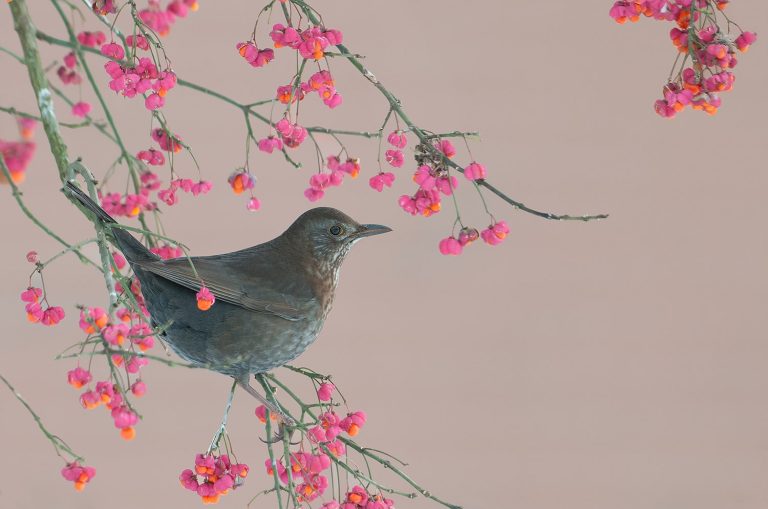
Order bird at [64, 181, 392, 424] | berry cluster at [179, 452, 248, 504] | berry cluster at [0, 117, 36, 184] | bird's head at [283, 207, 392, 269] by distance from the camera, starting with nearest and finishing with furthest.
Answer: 1. berry cluster at [0, 117, 36, 184]
2. berry cluster at [179, 452, 248, 504]
3. bird at [64, 181, 392, 424]
4. bird's head at [283, 207, 392, 269]

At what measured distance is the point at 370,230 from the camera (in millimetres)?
1290

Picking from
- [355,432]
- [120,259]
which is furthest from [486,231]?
[120,259]

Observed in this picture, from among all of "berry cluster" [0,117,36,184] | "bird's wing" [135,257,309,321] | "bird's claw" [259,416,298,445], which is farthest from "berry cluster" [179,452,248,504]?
"berry cluster" [0,117,36,184]

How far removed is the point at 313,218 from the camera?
132cm

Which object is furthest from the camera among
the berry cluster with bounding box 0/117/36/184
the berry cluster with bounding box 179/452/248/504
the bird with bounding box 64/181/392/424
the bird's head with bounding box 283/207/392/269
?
the bird's head with bounding box 283/207/392/269

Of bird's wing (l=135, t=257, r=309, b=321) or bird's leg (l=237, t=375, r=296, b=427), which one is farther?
bird's wing (l=135, t=257, r=309, b=321)

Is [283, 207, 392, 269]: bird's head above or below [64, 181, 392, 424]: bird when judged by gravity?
above

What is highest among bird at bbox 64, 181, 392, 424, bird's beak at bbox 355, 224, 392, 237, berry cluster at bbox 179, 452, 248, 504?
bird's beak at bbox 355, 224, 392, 237

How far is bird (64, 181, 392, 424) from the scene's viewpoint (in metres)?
1.19

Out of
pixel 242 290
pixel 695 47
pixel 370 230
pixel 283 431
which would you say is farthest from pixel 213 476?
pixel 695 47

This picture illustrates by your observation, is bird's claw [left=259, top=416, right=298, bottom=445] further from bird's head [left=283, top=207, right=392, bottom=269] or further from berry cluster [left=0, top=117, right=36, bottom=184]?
berry cluster [left=0, top=117, right=36, bottom=184]

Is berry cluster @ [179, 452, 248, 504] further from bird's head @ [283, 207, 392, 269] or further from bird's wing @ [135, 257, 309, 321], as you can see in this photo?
bird's head @ [283, 207, 392, 269]

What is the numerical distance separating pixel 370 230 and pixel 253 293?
0.19 meters

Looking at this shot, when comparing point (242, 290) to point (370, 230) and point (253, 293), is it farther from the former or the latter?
point (370, 230)
